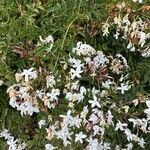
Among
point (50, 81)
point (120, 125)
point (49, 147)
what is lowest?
point (49, 147)

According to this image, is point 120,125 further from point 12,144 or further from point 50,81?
point 12,144

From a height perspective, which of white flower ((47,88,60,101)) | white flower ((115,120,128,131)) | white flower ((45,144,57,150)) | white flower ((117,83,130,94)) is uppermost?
white flower ((117,83,130,94))

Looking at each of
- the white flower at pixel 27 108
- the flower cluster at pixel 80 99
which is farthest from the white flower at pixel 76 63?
the white flower at pixel 27 108

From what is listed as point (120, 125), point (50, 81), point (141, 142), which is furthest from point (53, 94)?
point (141, 142)

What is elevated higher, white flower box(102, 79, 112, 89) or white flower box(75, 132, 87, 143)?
white flower box(102, 79, 112, 89)

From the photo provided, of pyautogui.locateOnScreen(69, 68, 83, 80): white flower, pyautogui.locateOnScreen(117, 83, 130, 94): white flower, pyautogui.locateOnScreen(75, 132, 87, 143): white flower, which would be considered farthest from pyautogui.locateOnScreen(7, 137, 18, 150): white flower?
pyautogui.locateOnScreen(117, 83, 130, 94): white flower

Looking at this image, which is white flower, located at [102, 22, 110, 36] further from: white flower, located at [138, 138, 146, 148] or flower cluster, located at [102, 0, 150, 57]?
white flower, located at [138, 138, 146, 148]

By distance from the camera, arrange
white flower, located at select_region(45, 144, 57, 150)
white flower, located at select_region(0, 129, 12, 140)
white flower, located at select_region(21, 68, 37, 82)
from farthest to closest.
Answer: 1. white flower, located at select_region(0, 129, 12, 140)
2. white flower, located at select_region(45, 144, 57, 150)
3. white flower, located at select_region(21, 68, 37, 82)

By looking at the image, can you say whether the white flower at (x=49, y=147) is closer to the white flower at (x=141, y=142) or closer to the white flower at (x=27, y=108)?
the white flower at (x=27, y=108)

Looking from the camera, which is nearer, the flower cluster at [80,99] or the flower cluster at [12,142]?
the flower cluster at [80,99]
